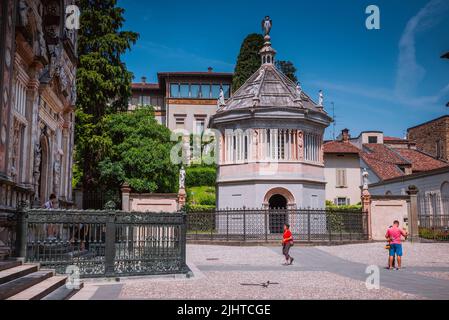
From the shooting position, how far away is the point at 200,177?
5331 cm

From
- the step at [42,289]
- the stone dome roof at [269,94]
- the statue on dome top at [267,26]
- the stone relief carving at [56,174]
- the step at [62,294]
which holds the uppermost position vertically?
the statue on dome top at [267,26]

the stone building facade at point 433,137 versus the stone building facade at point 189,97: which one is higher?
the stone building facade at point 189,97

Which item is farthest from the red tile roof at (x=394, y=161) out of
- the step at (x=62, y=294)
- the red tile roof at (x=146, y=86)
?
the step at (x=62, y=294)

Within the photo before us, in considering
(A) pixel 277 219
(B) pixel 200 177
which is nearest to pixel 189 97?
(B) pixel 200 177

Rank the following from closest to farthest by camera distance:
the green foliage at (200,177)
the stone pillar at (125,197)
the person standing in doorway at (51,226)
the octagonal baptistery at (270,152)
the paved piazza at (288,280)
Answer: the paved piazza at (288,280) → the person standing in doorway at (51,226) → the stone pillar at (125,197) → the octagonal baptistery at (270,152) → the green foliage at (200,177)

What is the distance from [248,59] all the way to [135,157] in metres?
25.2

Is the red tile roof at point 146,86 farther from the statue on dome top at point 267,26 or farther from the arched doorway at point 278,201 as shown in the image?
the arched doorway at point 278,201

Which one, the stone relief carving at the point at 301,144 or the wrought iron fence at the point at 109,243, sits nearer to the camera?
the wrought iron fence at the point at 109,243

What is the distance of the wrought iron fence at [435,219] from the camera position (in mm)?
28291

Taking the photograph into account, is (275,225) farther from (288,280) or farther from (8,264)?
(8,264)

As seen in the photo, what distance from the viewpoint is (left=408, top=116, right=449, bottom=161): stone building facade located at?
168 ft

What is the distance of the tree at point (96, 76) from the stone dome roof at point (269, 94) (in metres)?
7.78
